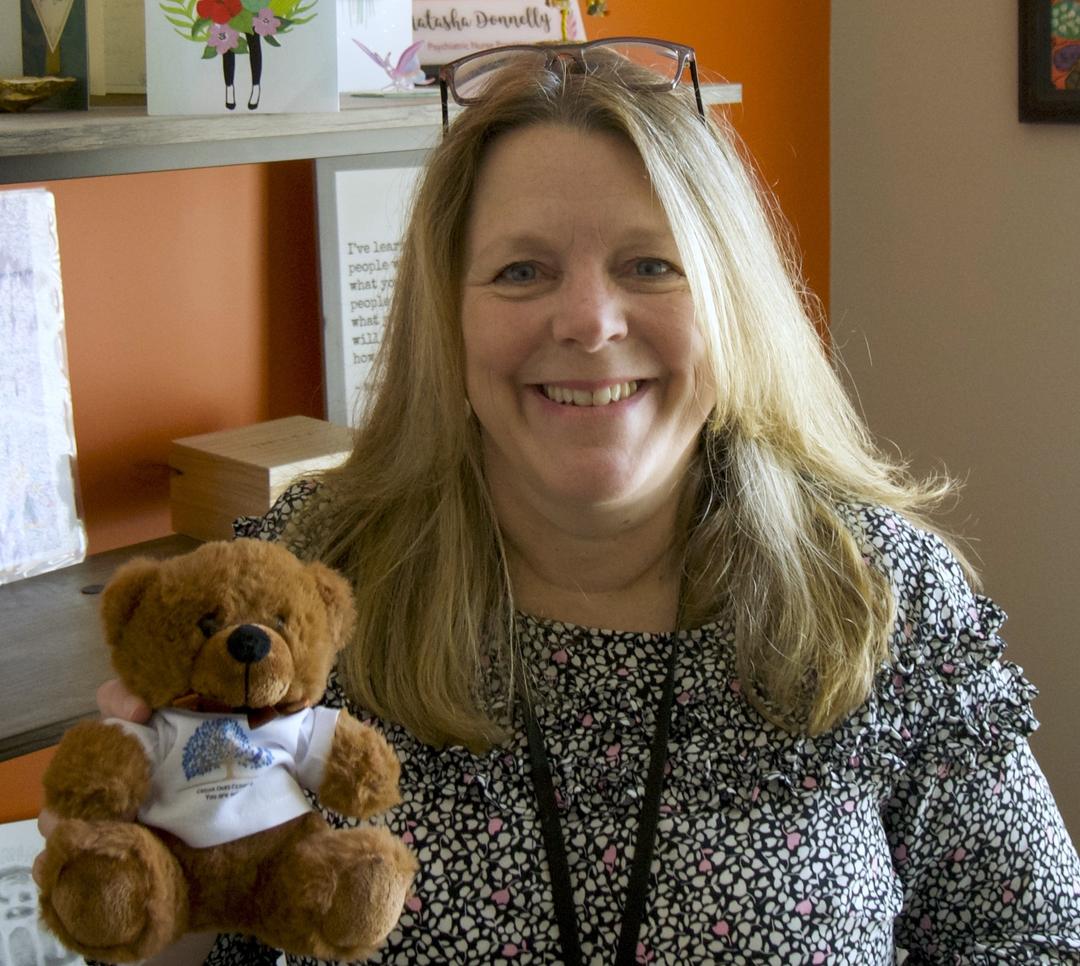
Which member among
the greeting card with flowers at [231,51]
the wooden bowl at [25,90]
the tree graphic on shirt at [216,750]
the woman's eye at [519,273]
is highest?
the greeting card with flowers at [231,51]

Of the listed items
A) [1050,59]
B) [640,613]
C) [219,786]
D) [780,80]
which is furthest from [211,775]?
[780,80]

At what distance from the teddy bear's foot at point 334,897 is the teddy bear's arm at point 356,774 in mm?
22

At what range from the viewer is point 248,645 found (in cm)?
74

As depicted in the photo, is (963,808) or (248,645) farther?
(963,808)

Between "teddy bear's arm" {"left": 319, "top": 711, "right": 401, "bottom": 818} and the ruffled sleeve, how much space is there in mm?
566

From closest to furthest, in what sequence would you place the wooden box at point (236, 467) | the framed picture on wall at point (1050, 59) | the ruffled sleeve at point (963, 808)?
1. the ruffled sleeve at point (963, 808)
2. the wooden box at point (236, 467)
3. the framed picture on wall at point (1050, 59)

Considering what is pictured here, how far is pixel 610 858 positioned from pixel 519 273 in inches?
19.6

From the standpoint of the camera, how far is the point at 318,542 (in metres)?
1.27

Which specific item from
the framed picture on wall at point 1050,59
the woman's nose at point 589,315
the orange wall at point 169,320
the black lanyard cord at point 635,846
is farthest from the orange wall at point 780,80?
the black lanyard cord at point 635,846

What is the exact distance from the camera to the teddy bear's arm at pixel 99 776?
0.74 m

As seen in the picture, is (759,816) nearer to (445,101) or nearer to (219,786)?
(219,786)

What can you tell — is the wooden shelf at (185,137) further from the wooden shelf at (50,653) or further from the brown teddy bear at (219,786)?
the brown teddy bear at (219,786)

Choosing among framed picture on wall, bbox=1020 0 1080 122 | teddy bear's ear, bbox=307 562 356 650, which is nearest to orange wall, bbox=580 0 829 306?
framed picture on wall, bbox=1020 0 1080 122

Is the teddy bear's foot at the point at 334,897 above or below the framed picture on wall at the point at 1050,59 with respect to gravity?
below
